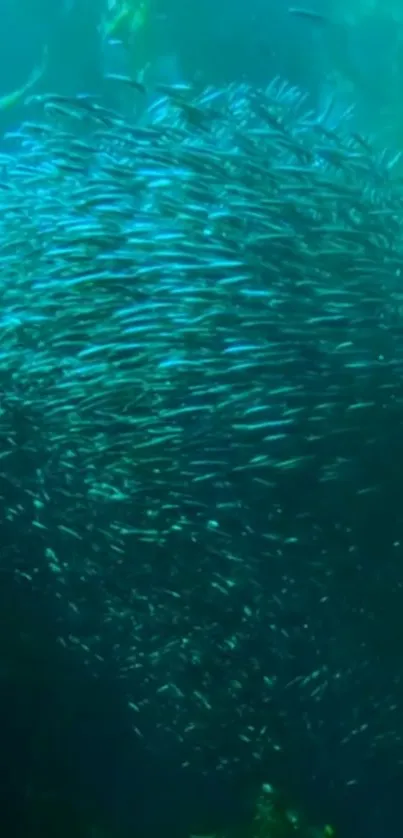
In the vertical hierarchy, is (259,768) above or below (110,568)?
below

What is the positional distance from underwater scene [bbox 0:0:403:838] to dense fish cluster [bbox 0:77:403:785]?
0.04 feet

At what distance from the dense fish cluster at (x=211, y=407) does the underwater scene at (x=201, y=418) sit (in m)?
0.01

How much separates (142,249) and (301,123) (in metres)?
0.71

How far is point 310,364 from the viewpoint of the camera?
3477mm

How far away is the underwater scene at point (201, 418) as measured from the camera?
320 cm

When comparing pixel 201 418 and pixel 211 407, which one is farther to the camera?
pixel 201 418

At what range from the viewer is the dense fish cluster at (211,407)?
3.18 meters

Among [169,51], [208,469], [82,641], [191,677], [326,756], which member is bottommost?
[326,756]

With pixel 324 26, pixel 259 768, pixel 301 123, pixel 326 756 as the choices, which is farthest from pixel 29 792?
pixel 324 26

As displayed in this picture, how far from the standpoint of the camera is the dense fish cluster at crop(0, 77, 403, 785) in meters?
3.18

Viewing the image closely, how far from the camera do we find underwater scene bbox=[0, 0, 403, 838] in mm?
3201

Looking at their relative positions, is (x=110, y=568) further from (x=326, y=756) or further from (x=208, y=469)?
(x=326, y=756)

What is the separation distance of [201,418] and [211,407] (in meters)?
0.12

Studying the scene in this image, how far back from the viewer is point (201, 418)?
379 centimetres
